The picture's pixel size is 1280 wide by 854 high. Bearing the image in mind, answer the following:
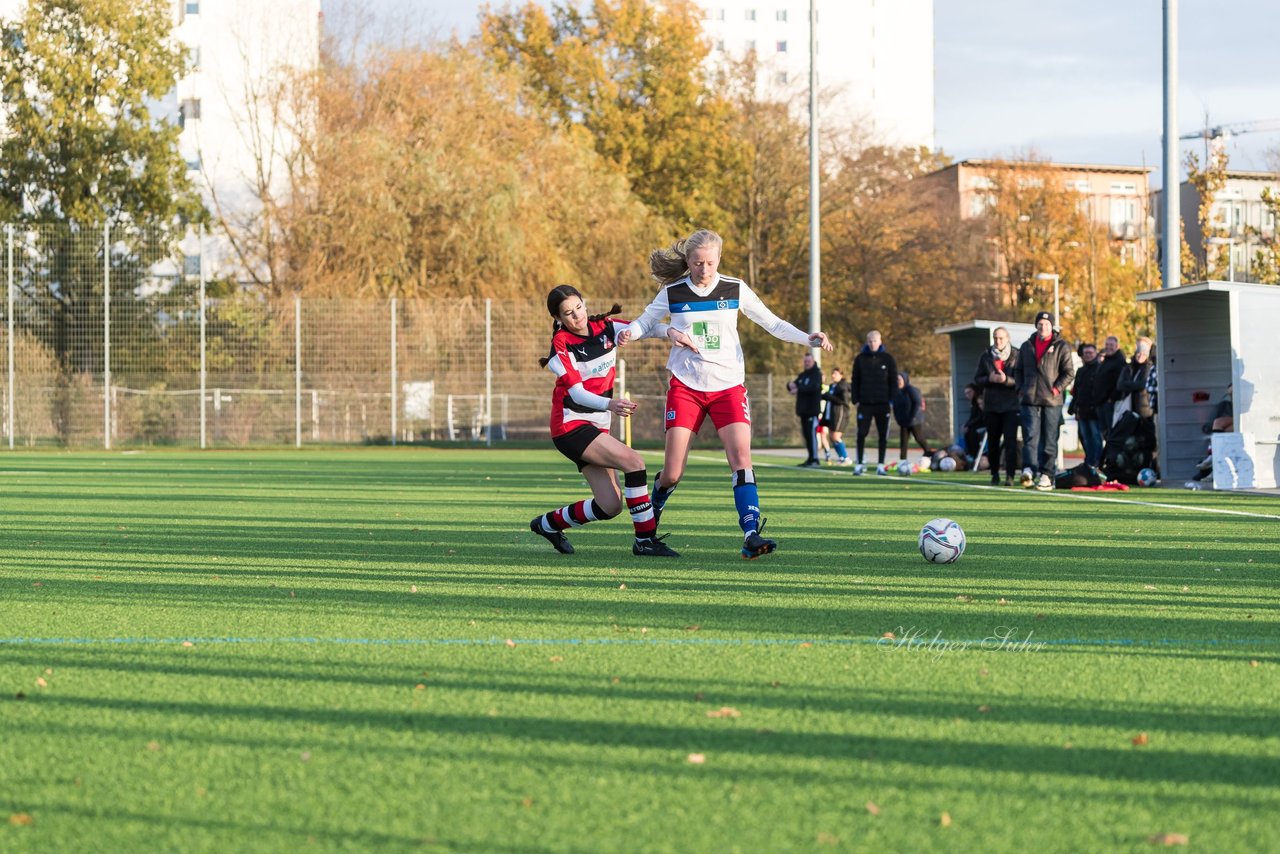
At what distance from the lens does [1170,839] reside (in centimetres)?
344

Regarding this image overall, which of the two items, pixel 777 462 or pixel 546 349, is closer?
pixel 777 462

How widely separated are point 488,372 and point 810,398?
51.1ft

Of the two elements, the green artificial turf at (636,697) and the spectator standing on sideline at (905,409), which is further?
the spectator standing on sideline at (905,409)

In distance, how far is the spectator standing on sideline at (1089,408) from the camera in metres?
20.5

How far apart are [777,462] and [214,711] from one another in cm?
2427

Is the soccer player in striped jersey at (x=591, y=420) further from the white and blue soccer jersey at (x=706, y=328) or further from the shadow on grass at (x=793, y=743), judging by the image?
the shadow on grass at (x=793, y=743)

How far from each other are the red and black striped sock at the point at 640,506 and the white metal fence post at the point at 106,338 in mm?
30355

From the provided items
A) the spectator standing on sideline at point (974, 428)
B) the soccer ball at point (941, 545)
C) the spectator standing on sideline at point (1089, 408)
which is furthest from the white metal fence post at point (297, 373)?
the soccer ball at point (941, 545)

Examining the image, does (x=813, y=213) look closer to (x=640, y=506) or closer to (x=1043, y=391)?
(x=1043, y=391)

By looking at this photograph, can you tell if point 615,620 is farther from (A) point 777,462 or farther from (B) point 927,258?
(B) point 927,258

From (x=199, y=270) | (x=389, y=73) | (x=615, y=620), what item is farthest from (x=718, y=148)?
(x=615, y=620)

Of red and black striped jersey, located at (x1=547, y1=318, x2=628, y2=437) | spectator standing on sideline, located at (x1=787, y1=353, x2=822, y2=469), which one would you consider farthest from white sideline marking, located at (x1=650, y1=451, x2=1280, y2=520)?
red and black striped jersey, located at (x1=547, y1=318, x2=628, y2=437)

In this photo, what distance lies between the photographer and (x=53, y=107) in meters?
43.1

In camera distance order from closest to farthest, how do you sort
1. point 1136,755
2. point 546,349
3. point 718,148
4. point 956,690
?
point 1136,755 → point 956,690 → point 546,349 → point 718,148
